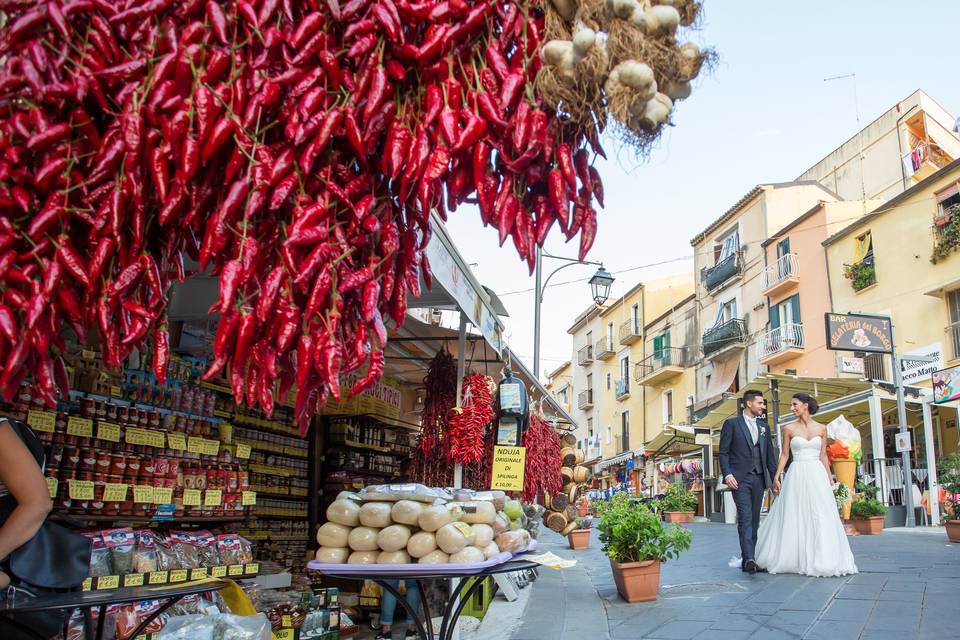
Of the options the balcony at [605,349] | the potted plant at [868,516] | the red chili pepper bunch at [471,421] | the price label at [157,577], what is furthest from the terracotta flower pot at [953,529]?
the balcony at [605,349]

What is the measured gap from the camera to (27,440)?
259cm

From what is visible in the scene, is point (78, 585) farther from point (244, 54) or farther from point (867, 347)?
point (867, 347)

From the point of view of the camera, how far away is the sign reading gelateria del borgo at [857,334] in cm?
1683

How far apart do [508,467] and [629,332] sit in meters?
34.9

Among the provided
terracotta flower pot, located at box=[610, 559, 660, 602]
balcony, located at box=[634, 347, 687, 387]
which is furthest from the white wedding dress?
balcony, located at box=[634, 347, 687, 387]

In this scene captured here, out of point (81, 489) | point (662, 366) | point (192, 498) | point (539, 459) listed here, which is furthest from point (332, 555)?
point (662, 366)

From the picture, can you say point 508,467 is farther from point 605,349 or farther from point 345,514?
point 605,349

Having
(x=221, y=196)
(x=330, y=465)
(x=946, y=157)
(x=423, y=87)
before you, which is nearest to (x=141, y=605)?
(x=221, y=196)

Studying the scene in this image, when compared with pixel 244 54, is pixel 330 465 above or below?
below

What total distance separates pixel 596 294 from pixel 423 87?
13.7m

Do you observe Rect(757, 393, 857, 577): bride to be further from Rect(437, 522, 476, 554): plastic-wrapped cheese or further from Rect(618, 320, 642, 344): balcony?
Rect(618, 320, 642, 344): balcony

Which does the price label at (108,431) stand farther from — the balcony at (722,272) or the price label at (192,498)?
the balcony at (722,272)

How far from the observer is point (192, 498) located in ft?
16.5

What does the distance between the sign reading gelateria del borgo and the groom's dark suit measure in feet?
33.3
